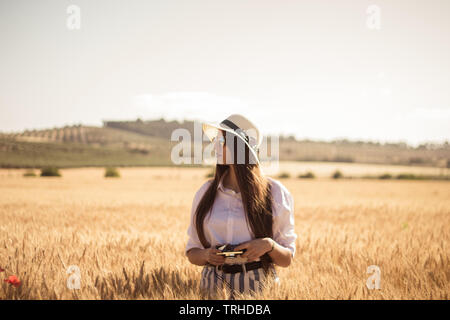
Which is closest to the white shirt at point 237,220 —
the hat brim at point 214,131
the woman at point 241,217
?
the woman at point 241,217

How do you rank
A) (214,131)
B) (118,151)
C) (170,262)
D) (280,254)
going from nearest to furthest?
(280,254), (214,131), (170,262), (118,151)

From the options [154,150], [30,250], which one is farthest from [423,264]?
[154,150]

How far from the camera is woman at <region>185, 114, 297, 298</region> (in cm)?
280

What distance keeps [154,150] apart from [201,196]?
67.7m

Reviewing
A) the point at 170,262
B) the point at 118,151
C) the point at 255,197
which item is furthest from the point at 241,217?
the point at 118,151

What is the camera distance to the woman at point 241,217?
2.80 meters

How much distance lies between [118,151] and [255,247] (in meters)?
63.8

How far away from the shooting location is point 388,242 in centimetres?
580

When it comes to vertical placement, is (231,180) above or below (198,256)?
above

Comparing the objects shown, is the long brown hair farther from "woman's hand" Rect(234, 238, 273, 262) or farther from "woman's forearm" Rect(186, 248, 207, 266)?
"woman's forearm" Rect(186, 248, 207, 266)

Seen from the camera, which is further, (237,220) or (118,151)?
(118,151)

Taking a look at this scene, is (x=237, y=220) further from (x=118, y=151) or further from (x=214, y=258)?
(x=118, y=151)

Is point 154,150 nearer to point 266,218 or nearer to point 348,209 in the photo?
point 348,209

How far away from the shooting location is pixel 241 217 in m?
2.88
